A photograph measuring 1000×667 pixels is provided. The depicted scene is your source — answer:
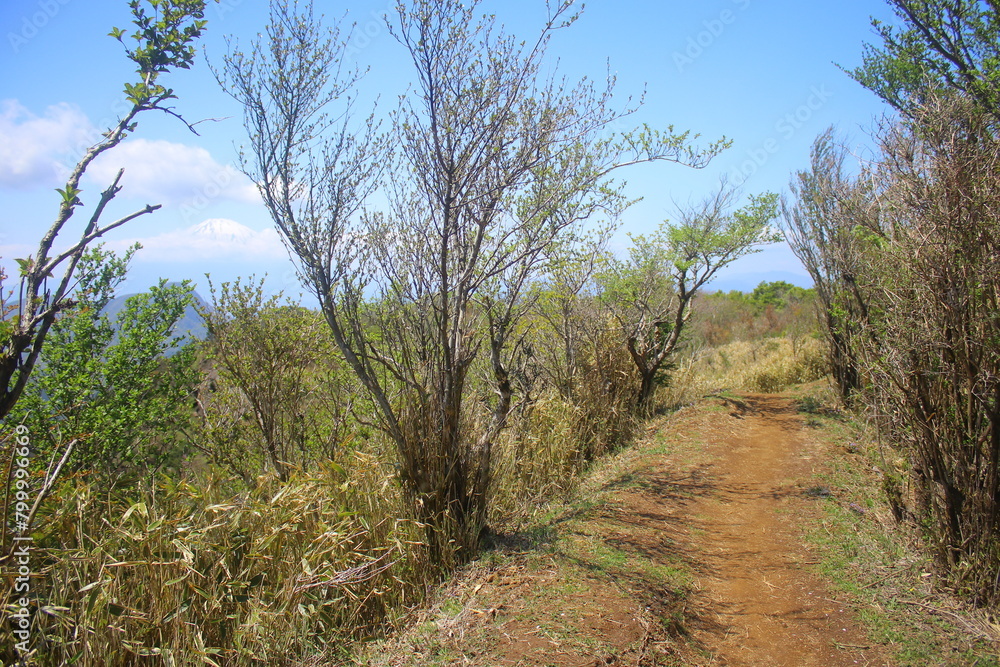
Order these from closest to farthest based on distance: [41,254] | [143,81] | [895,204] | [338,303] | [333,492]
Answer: [41,254] → [143,81] → [895,204] → [333,492] → [338,303]

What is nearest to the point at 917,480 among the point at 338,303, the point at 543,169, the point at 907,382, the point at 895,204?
the point at 907,382

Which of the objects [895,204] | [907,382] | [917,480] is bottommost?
[917,480]

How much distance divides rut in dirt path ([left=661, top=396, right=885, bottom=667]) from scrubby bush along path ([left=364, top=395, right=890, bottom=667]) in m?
0.01

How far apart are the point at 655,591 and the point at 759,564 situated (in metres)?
1.25

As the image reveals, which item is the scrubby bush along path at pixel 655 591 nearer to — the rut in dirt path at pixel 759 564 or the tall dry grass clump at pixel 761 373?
the rut in dirt path at pixel 759 564

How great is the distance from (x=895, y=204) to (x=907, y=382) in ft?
4.12

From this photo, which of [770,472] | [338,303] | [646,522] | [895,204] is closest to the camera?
[895,204]

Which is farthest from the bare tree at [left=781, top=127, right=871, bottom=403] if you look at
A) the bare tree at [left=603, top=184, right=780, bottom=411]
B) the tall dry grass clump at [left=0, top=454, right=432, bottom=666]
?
the tall dry grass clump at [left=0, top=454, right=432, bottom=666]

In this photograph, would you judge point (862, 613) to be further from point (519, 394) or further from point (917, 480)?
point (519, 394)

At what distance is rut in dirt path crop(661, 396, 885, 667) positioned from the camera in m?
3.62

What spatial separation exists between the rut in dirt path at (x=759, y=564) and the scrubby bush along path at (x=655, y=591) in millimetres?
12

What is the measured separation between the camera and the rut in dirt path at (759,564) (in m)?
3.62

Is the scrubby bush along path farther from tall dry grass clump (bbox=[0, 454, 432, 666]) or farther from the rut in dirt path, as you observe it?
tall dry grass clump (bbox=[0, 454, 432, 666])

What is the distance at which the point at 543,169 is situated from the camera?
18.3 feet
